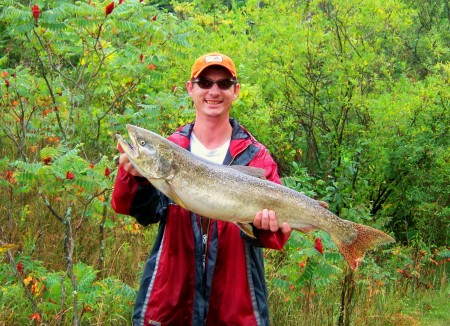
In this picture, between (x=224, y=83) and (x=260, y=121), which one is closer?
(x=224, y=83)

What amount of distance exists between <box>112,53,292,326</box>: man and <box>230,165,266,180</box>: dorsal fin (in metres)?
0.13

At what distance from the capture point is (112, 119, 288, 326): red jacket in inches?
140

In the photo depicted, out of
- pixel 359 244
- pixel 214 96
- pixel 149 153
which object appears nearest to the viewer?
pixel 149 153

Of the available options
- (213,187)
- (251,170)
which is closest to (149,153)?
(213,187)

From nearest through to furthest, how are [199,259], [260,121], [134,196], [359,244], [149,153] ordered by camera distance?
1. [149,153]
2. [134,196]
3. [199,259]
4. [359,244]
5. [260,121]

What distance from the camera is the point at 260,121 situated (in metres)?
9.52

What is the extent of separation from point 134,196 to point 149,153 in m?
0.27

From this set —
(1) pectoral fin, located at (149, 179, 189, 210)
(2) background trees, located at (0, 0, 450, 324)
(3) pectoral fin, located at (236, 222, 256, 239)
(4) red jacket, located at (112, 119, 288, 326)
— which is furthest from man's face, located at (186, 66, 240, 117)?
(2) background trees, located at (0, 0, 450, 324)

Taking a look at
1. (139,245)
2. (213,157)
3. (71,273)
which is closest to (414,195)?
(139,245)

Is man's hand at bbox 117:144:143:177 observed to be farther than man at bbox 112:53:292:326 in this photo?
No

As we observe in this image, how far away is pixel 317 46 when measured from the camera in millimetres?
10430

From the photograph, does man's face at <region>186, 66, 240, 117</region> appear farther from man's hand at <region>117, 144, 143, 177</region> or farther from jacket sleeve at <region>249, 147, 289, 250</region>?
man's hand at <region>117, 144, 143, 177</region>

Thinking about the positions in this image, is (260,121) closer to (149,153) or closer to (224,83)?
(224,83)

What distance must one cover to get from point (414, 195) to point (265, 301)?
290 inches
